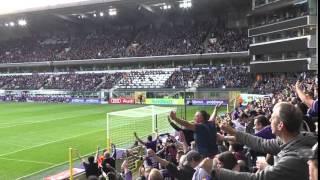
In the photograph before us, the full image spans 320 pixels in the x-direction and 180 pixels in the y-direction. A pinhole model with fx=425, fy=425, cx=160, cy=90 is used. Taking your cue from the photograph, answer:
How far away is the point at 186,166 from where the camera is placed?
5.58m

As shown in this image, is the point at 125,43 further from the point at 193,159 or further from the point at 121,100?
the point at 193,159

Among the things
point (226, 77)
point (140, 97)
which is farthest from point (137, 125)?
point (226, 77)

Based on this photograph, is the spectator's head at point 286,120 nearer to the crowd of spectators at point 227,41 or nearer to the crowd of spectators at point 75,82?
the crowd of spectators at point 227,41

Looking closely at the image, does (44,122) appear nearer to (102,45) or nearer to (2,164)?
(2,164)

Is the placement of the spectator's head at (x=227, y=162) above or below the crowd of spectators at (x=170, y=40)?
below

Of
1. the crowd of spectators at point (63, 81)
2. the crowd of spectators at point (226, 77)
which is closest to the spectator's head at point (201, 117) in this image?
the crowd of spectators at point (226, 77)

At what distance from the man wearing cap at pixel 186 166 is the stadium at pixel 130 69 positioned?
2943mm

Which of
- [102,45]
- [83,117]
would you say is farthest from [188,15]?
[83,117]

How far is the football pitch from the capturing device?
1866 centimetres

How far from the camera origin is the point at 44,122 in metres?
34.2

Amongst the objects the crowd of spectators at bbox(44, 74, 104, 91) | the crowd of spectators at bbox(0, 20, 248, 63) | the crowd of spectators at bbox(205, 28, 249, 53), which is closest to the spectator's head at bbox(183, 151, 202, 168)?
the crowd of spectators at bbox(205, 28, 249, 53)

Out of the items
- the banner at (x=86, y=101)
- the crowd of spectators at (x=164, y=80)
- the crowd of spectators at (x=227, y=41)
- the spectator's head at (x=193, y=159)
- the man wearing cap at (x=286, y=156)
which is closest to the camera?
the man wearing cap at (x=286, y=156)

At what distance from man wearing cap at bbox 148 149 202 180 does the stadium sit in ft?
9.66

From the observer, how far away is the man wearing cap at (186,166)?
17.4 feet
